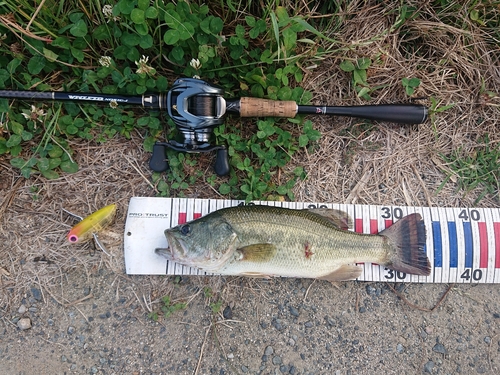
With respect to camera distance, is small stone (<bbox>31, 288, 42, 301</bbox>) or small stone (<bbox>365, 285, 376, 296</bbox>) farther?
small stone (<bbox>365, 285, 376, 296</bbox>)

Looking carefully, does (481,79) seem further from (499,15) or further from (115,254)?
(115,254)

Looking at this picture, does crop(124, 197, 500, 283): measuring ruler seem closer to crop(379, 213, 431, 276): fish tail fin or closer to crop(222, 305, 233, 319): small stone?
crop(379, 213, 431, 276): fish tail fin

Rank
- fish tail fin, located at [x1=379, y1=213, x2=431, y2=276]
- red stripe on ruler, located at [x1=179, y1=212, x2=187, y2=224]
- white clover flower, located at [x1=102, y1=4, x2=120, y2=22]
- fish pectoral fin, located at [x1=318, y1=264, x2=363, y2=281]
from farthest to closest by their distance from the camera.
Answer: red stripe on ruler, located at [x1=179, y1=212, x2=187, y2=224], fish tail fin, located at [x1=379, y1=213, x2=431, y2=276], fish pectoral fin, located at [x1=318, y1=264, x2=363, y2=281], white clover flower, located at [x1=102, y1=4, x2=120, y2=22]

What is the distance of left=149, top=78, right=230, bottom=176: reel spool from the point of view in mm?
2797

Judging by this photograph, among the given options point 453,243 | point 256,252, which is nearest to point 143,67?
point 256,252

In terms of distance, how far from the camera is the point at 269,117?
3180 mm

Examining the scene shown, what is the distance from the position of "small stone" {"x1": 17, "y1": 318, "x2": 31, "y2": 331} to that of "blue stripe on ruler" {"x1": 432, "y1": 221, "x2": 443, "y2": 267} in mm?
3825

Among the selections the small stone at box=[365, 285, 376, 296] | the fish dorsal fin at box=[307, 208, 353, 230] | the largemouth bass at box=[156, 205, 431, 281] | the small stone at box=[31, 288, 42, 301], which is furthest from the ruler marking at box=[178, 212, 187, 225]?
the small stone at box=[365, 285, 376, 296]

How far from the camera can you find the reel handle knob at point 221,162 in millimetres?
3104

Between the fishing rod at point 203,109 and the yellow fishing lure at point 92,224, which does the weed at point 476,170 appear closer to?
the fishing rod at point 203,109

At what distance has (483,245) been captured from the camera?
3.31 metres

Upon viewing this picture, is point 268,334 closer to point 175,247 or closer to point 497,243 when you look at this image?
point 175,247

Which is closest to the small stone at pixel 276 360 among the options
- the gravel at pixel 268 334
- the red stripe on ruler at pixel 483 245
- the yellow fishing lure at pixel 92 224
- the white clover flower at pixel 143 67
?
the gravel at pixel 268 334

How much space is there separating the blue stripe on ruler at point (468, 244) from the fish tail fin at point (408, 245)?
1.50ft
